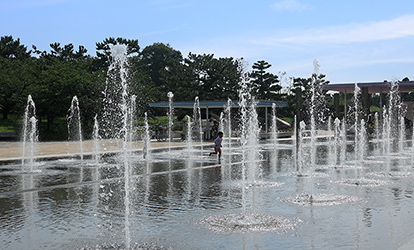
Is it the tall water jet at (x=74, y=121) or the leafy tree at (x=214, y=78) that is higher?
the leafy tree at (x=214, y=78)

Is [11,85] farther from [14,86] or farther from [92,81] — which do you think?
[92,81]

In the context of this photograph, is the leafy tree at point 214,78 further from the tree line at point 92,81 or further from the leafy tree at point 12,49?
the leafy tree at point 12,49

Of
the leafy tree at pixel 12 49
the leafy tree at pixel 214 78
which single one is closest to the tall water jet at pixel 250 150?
the leafy tree at pixel 214 78

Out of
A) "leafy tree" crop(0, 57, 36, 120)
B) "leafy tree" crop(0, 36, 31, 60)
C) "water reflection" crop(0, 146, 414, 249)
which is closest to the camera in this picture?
"water reflection" crop(0, 146, 414, 249)

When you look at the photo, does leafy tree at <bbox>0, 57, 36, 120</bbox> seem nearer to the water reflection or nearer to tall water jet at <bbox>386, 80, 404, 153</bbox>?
the water reflection

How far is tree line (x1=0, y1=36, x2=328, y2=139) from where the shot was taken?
36812 millimetres

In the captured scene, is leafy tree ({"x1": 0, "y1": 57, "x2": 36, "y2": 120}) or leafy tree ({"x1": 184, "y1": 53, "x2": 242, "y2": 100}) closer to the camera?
A: leafy tree ({"x1": 0, "y1": 57, "x2": 36, "y2": 120})

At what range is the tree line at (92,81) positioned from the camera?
3681 centimetres

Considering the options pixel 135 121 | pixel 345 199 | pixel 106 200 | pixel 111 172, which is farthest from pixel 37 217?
pixel 135 121

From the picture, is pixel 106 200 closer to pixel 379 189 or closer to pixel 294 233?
pixel 294 233

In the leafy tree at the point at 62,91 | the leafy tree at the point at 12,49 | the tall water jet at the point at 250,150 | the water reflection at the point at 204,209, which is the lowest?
the water reflection at the point at 204,209

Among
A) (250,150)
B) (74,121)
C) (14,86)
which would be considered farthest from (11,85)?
(250,150)

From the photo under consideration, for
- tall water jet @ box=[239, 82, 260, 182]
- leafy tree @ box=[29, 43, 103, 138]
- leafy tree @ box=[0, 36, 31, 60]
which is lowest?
tall water jet @ box=[239, 82, 260, 182]

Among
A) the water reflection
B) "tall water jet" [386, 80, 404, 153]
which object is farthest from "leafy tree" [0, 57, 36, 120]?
"tall water jet" [386, 80, 404, 153]
